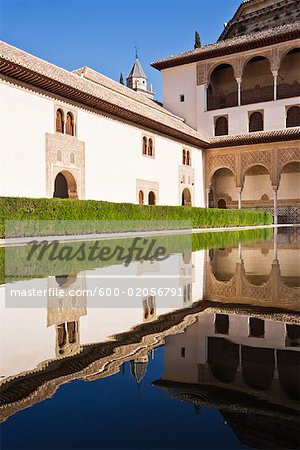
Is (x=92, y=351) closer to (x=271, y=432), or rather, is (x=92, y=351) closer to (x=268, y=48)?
(x=271, y=432)

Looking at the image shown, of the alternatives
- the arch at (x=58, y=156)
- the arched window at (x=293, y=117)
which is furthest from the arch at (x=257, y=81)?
the arch at (x=58, y=156)

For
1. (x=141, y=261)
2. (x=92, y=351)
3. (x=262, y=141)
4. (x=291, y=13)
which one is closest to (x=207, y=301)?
(x=92, y=351)

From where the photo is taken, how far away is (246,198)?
32656 mm

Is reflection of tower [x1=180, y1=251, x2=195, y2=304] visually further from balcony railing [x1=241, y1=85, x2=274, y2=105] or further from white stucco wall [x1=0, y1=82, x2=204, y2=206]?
balcony railing [x1=241, y1=85, x2=274, y2=105]

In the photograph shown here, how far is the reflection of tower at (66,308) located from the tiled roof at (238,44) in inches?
1022

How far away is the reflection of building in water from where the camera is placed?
4.89m

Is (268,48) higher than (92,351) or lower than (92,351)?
higher

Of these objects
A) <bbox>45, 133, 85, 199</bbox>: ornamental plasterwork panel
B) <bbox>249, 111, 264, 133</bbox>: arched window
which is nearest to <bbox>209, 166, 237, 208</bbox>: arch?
<bbox>249, 111, 264, 133</bbox>: arched window

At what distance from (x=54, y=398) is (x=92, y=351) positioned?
0.79 m

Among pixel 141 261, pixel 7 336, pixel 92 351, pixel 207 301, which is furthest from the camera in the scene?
pixel 141 261

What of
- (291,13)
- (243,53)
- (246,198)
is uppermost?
(291,13)

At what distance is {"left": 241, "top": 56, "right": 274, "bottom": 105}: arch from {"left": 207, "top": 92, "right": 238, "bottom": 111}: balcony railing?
66cm

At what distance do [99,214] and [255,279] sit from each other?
35.3 ft

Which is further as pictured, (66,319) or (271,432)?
(66,319)
